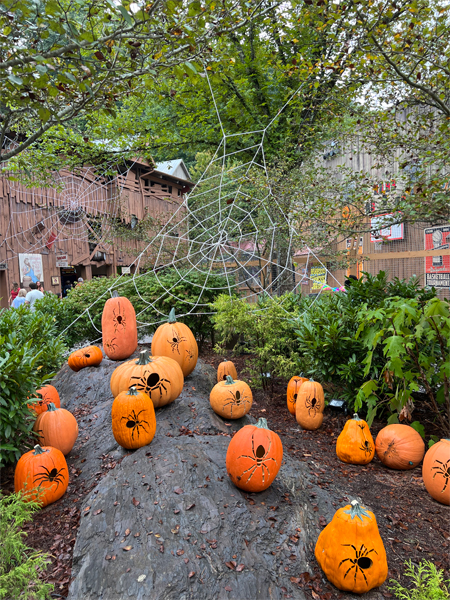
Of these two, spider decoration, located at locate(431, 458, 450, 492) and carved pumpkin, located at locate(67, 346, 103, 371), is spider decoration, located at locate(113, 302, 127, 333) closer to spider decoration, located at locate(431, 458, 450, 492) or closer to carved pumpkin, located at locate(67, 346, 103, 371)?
carved pumpkin, located at locate(67, 346, 103, 371)

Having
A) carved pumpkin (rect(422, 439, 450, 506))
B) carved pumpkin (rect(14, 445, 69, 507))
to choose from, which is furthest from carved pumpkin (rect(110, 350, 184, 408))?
carved pumpkin (rect(422, 439, 450, 506))

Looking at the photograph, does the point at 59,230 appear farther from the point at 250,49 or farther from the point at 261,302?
the point at 261,302

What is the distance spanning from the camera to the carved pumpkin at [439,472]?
279cm

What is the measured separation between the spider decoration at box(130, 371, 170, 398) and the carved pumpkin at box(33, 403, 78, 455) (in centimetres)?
64

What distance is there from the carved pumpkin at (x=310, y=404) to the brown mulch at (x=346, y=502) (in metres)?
0.20

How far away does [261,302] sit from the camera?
221 inches

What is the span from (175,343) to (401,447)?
97.0 inches

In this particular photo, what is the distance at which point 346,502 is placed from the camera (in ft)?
8.87

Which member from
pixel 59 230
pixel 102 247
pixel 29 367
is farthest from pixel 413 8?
pixel 102 247

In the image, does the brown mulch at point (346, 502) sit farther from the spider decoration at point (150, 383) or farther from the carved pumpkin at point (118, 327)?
the carved pumpkin at point (118, 327)

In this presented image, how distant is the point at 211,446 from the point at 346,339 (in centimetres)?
187

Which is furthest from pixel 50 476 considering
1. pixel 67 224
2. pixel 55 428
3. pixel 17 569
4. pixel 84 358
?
pixel 67 224

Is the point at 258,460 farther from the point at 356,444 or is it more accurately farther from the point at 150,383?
the point at 150,383

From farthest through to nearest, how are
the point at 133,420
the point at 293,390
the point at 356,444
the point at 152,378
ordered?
the point at 293,390, the point at 152,378, the point at 356,444, the point at 133,420
